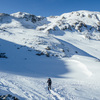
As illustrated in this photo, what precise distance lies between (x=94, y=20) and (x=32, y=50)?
3318 inches

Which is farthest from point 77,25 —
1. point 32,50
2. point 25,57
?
point 25,57

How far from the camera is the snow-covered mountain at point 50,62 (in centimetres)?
959

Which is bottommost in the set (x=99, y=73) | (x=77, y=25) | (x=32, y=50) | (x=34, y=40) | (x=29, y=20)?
(x=99, y=73)

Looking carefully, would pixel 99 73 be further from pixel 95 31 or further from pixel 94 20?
pixel 94 20

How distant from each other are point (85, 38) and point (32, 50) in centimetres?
4273

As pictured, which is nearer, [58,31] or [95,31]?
[58,31]

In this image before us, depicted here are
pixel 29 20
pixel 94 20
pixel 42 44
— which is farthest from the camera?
pixel 29 20

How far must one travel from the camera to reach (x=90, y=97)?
9.73 m

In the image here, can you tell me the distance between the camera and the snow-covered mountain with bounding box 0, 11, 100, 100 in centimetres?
959

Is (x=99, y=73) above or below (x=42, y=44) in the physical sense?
below

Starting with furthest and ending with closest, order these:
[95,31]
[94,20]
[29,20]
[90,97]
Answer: [29,20] < [94,20] < [95,31] < [90,97]

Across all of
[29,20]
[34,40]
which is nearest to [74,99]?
[34,40]

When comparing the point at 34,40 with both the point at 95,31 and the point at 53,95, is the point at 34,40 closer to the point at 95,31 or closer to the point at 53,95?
the point at 53,95

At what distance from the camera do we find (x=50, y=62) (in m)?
24.4
